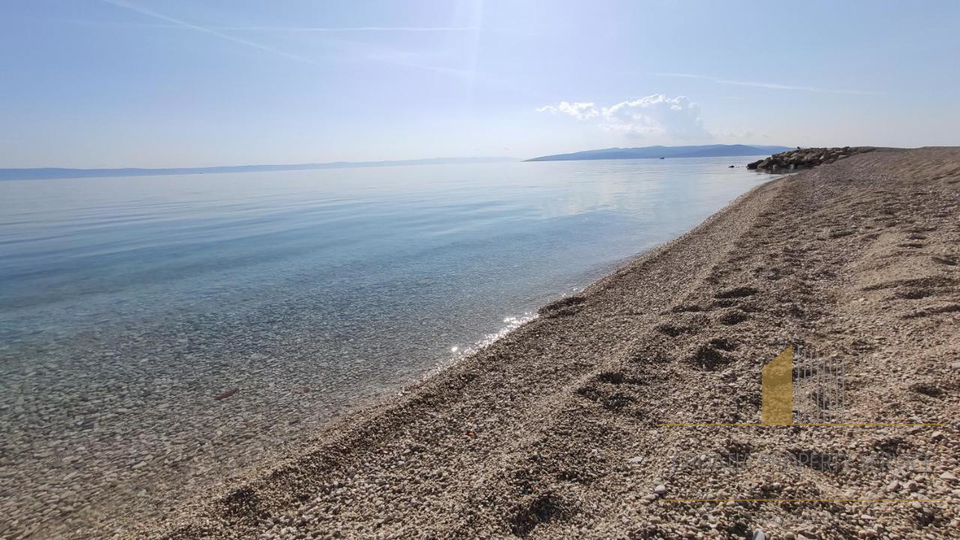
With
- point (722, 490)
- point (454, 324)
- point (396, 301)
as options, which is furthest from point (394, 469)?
point (396, 301)

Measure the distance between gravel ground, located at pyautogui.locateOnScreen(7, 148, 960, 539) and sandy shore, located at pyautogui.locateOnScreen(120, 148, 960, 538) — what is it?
0.07 ft

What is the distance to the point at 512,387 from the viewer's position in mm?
6801

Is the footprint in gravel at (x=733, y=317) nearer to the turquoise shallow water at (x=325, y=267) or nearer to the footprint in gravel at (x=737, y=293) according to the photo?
the footprint in gravel at (x=737, y=293)

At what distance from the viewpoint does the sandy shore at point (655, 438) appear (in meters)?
3.57

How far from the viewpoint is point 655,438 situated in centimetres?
479

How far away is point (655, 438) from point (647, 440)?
96mm

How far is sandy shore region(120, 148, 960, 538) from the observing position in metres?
3.57

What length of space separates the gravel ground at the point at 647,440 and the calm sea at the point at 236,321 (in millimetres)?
683

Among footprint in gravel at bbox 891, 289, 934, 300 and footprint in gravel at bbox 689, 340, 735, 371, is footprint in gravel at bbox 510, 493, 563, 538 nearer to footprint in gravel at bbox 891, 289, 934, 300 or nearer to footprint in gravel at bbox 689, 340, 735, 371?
footprint in gravel at bbox 689, 340, 735, 371

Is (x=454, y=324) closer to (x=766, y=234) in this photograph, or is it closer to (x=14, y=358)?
(x=14, y=358)

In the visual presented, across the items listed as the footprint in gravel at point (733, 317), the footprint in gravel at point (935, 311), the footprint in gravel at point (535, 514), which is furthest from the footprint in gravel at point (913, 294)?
the footprint in gravel at point (535, 514)

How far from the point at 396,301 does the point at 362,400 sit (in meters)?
5.52

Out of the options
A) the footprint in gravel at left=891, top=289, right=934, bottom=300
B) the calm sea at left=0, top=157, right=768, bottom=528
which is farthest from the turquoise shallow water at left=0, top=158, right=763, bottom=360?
the footprint in gravel at left=891, top=289, right=934, bottom=300

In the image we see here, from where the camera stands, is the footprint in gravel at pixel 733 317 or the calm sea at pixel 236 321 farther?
the footprint in gravel at pixel 733 317
